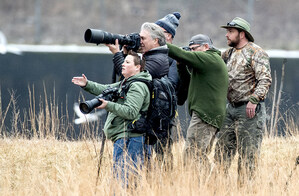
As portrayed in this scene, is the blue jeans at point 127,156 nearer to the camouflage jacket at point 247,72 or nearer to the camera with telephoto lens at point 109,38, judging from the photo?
the camera with telephoto lens at point 109,38

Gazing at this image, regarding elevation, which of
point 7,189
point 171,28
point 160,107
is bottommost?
point 7,189

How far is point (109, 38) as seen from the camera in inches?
178

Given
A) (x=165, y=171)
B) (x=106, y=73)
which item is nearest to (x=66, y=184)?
(x=165, y=171)

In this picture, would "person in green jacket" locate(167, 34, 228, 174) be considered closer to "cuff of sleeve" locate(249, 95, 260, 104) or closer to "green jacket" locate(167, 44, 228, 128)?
"green jacket" locate(167, 44, 228, 128)

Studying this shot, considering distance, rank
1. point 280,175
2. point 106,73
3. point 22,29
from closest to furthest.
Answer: point 280,175, point 106,73, point 22,29

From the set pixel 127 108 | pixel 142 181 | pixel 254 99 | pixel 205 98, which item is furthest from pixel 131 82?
pixel 254 99

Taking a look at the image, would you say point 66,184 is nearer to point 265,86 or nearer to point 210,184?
point 210,184

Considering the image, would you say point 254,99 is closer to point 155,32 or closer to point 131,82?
point 155,32

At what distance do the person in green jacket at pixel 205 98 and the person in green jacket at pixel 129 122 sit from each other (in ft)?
2.02

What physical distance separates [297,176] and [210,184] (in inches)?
40.6

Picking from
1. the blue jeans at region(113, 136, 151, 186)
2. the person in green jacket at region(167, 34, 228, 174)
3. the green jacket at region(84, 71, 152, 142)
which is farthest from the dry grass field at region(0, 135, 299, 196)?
the green jacket at region(84, 71, 152, 142)

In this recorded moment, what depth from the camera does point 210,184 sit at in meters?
4.82

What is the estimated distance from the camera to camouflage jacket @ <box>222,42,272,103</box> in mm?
5383

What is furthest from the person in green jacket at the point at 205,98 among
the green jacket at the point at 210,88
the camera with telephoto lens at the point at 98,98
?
the camera with telephoto lens at the point at 98,98
